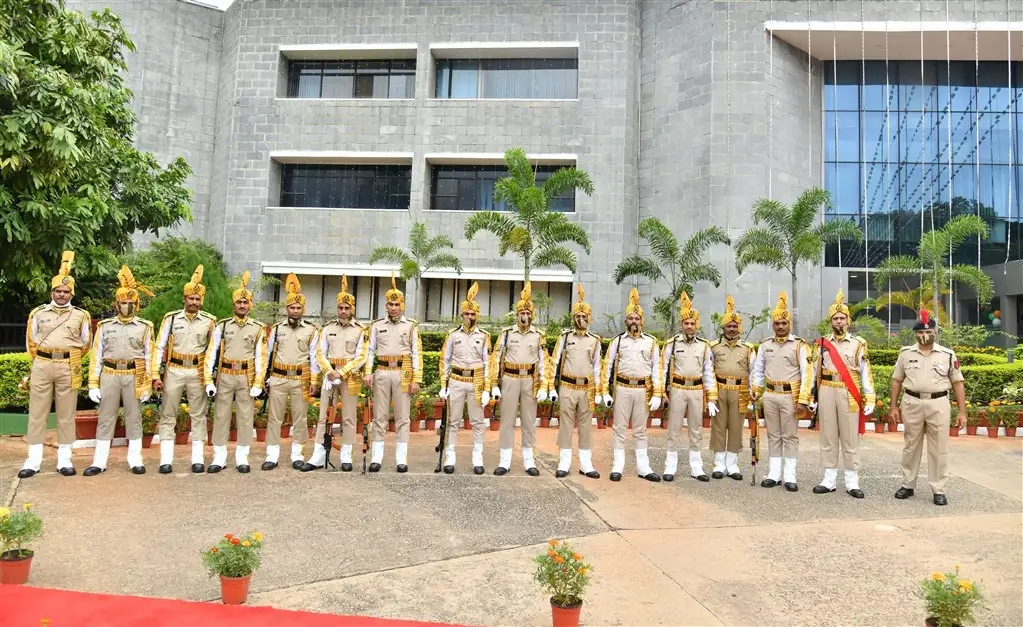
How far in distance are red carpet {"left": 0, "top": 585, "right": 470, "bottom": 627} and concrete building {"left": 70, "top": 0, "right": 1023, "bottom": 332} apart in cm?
1714

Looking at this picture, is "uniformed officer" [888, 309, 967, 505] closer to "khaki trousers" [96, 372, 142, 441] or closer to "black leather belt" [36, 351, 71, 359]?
"khaki trousers" [96, 372, 142, 441]

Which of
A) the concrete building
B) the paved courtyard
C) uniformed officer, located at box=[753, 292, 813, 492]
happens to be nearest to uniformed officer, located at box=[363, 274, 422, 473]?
the paved courtyard

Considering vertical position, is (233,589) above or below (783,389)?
below

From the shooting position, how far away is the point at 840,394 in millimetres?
7426

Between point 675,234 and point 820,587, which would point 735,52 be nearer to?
point 675,234

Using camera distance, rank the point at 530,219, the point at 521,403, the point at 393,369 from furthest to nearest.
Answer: the point at 530,219 < the point at 521,403 < the point at 393,369

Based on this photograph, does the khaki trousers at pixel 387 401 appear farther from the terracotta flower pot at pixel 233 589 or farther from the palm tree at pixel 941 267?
the palm tree at pixel 941 267

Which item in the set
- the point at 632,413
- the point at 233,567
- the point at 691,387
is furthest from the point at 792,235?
the point at 233,567

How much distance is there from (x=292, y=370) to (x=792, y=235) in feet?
41.5

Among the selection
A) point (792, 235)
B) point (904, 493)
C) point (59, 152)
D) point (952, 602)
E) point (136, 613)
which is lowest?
point (136, 613)

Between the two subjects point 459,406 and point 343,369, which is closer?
point 343,369

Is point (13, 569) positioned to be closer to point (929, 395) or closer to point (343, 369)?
point (343, 369)

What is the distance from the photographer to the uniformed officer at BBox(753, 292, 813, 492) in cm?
748

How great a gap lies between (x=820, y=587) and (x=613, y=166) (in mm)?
17225
